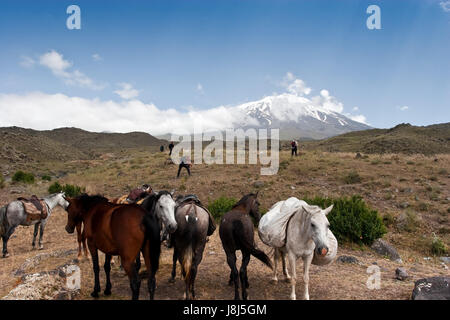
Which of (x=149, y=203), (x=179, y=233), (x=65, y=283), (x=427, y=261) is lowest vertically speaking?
(x=427, y=261)

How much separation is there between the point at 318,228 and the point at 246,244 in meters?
1.44

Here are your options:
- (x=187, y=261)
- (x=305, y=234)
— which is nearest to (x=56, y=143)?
(x=187, y=261)

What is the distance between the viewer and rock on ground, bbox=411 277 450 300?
187 inches

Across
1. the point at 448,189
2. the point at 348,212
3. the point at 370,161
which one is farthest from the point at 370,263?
the point at 370,161

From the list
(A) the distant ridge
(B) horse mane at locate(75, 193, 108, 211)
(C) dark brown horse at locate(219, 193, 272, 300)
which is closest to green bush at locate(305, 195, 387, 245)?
(C) dark brown horse at locate(219, 193, 272, 300)

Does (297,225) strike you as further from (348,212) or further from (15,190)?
(15,190)

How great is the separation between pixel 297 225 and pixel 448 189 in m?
16.7

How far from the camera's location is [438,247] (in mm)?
10258

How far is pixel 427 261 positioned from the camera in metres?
9.22

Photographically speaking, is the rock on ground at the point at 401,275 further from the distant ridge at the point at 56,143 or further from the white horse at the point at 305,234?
the distant ridge at the point at 56,143

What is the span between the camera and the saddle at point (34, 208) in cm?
988

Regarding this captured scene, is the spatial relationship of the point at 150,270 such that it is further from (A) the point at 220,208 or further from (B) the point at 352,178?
(B) the point at 352,178

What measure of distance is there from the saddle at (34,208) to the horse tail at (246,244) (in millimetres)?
8333

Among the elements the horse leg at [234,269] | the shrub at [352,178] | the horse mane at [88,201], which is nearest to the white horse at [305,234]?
the horse leg at [234,269]
